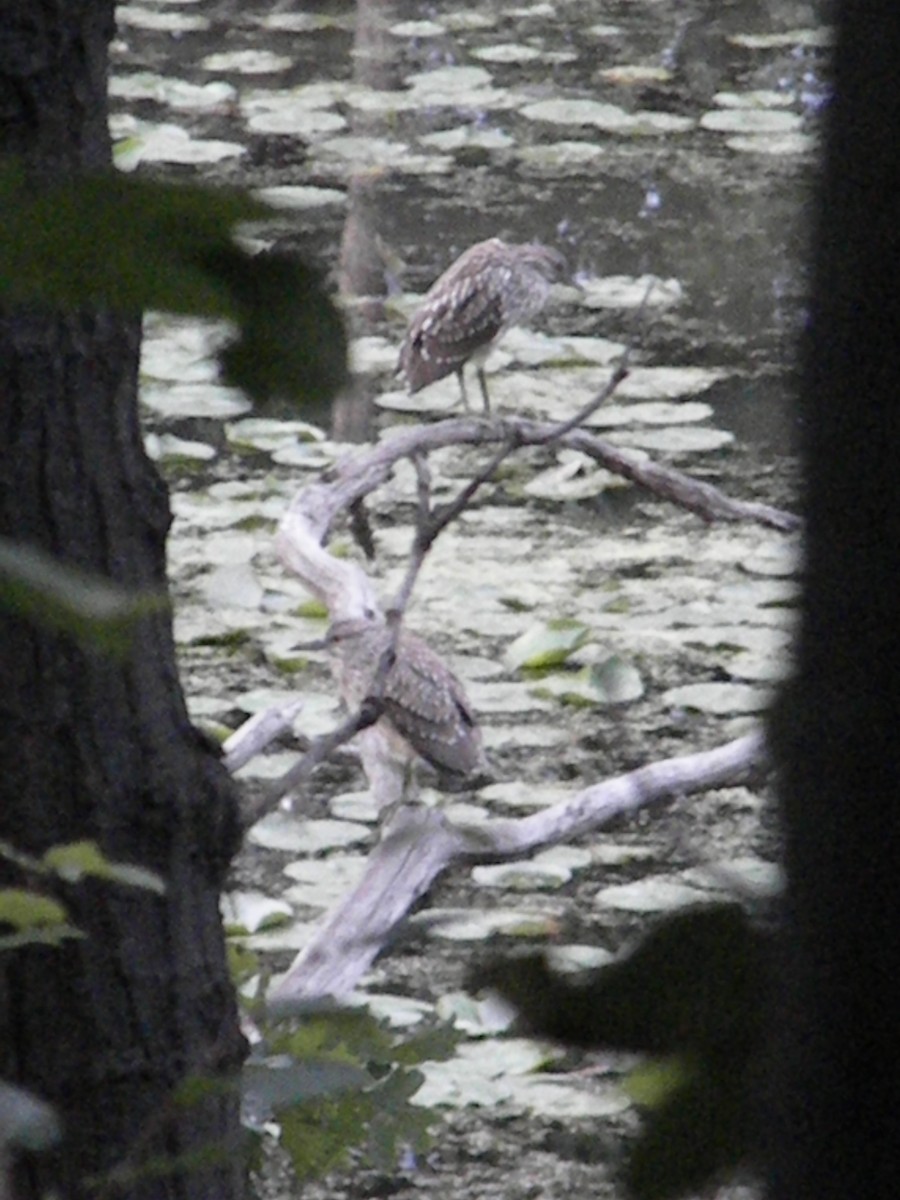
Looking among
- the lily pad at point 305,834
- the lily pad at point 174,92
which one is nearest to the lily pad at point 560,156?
the lily pad at point 174,92

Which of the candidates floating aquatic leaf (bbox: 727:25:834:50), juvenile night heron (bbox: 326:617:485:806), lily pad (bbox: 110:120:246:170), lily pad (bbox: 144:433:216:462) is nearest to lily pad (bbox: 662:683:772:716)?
juvenile night heron (bbox: 326:617:485:806)

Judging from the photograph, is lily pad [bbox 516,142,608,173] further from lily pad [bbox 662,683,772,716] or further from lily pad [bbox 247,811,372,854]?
lily pad [bbox 247,811,372,854]

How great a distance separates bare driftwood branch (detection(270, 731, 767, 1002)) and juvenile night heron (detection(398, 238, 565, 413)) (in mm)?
1768

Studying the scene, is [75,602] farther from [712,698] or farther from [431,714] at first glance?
[712,698]

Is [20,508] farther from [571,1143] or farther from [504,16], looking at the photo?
[504,16]

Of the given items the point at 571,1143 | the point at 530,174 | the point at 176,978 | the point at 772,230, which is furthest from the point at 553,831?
the point at 530,174

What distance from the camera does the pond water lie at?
3221 millimetres

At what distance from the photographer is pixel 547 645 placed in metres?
3.86

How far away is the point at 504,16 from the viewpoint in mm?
7746

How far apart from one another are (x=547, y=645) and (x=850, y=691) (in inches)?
138

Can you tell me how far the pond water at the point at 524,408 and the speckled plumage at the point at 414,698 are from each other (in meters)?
0.15

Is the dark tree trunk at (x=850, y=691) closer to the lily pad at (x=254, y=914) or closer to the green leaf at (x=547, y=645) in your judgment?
the lily pad at (x=254, y=914)

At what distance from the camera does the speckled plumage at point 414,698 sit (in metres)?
3.31

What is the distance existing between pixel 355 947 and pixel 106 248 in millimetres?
2053
